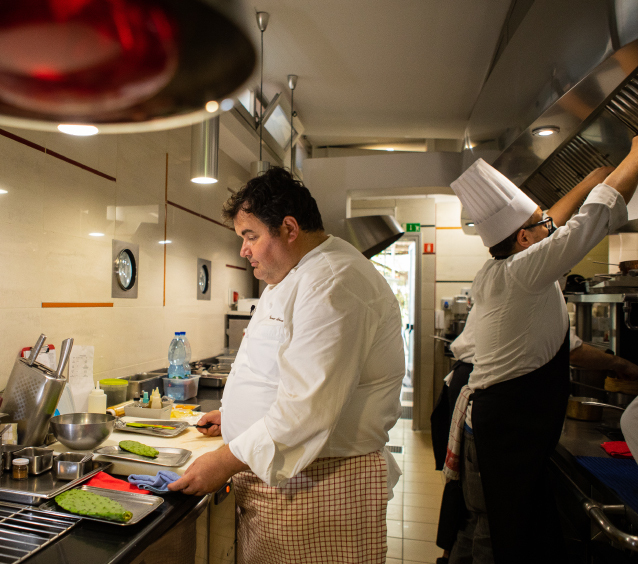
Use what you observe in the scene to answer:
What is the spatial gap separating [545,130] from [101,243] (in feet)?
6.25

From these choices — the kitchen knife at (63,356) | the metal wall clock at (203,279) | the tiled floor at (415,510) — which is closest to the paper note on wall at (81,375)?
the kitchen knife at (63,356)

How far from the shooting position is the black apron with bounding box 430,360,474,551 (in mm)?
2033

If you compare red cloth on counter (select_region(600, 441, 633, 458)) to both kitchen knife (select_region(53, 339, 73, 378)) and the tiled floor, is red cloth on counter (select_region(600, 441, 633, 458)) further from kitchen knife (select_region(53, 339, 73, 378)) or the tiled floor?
kitchen knife (select_region(53, 339, 73, 378))

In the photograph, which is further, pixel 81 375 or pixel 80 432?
pixel 81 375

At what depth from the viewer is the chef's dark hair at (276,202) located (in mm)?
1362

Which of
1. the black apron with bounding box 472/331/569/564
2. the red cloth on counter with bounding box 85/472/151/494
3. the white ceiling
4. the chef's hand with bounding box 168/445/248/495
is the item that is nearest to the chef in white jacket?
the chef's hand with bounding box 168/445/248/495

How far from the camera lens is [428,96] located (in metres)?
3.37

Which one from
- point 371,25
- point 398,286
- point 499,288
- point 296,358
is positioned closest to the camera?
point 296,358

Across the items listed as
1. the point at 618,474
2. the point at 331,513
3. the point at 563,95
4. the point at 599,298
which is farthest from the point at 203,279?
the point at 618,474

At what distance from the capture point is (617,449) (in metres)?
1.57

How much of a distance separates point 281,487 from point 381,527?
296mm

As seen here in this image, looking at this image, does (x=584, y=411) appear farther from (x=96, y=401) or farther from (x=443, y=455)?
(x=96, y=401)

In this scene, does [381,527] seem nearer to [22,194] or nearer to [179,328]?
[22,194]

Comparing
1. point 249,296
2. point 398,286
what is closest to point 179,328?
point 249,296
